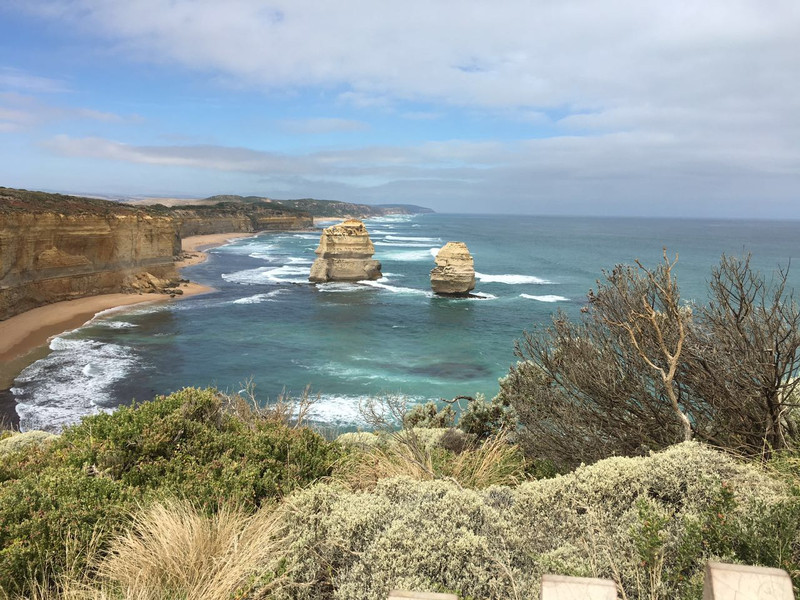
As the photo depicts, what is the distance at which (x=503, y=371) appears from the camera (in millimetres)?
25375

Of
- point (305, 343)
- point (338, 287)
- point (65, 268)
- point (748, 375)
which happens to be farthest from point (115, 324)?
point (748, 375)

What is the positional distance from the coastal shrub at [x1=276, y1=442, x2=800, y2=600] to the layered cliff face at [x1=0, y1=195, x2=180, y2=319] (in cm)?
3458

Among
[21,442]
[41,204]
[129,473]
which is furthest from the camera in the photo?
[41,204]

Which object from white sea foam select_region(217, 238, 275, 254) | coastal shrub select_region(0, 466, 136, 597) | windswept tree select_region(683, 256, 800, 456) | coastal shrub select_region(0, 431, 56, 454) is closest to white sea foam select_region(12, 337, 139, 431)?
coastal shrub select_region(0, 431, 56, 454)

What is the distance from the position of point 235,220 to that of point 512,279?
79.6m

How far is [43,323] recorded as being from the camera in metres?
30.7

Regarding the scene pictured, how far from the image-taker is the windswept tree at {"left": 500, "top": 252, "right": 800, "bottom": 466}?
6328 millimetres

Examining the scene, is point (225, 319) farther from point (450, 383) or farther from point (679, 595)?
point (679, 595)

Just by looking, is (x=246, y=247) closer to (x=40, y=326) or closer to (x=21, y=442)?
(x=40, y=326)

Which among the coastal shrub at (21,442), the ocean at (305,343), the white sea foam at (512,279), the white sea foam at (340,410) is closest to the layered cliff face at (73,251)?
the ocean at (305,343)

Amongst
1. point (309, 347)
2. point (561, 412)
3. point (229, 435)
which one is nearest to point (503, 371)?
point (309, 347)

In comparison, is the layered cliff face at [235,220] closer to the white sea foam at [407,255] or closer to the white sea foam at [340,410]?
the white sea foam at [407,255]

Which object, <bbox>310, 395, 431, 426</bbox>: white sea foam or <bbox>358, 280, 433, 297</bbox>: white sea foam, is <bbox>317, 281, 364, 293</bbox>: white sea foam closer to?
<bbox>358, 280, 433, 297</bbox>: white sea foam

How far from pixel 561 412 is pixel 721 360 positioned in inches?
88.8
